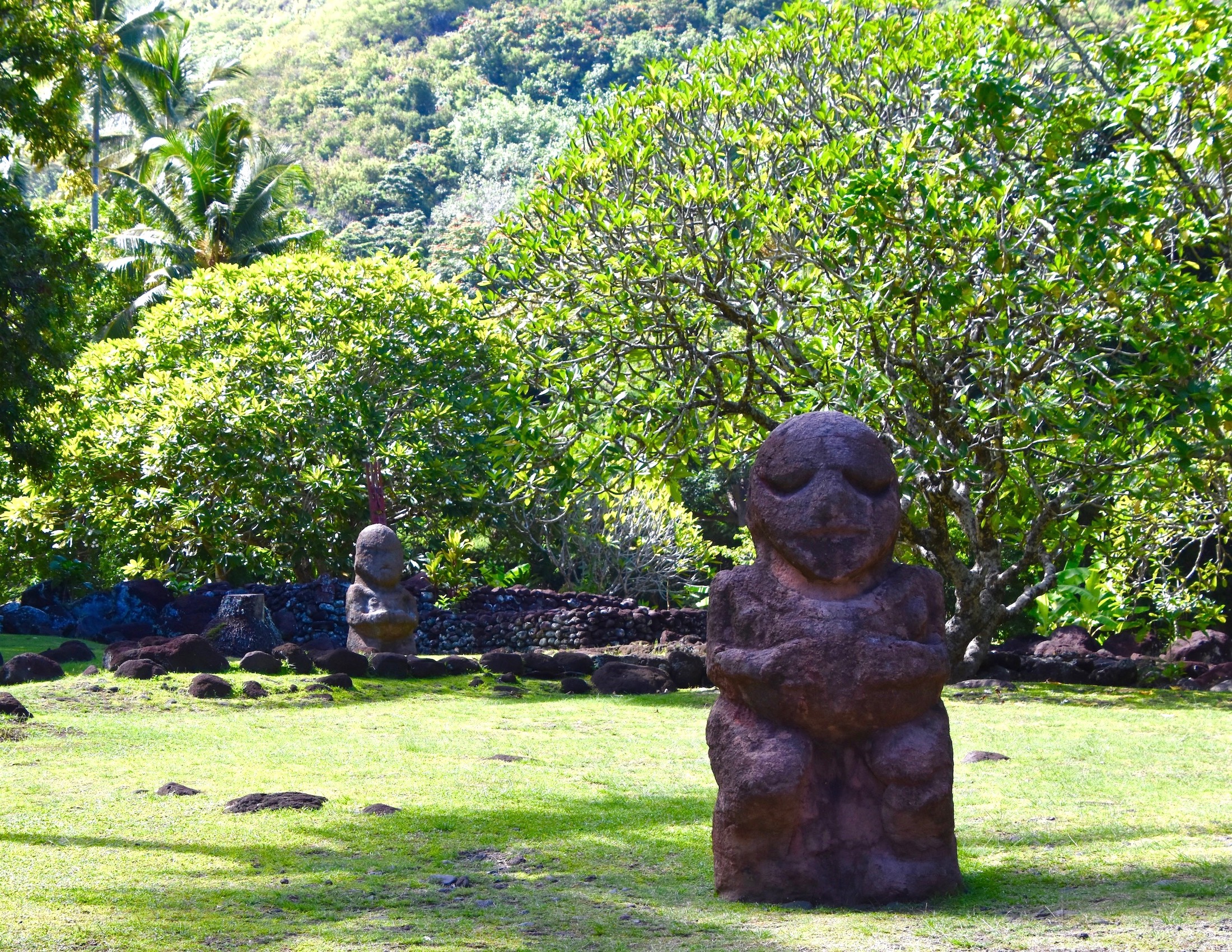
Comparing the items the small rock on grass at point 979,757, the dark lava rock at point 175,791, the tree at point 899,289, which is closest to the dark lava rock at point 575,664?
the tree at point 899,289

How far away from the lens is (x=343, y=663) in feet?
46.3

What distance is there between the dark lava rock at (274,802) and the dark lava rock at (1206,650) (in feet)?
44.7

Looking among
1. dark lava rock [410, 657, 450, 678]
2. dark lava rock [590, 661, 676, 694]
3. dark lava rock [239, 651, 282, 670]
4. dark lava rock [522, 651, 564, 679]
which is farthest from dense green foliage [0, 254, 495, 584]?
dark lava rock [590, 661, 676, 694]

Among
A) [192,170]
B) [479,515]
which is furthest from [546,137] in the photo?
[479,515]

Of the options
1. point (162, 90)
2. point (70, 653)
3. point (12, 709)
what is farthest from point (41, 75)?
point (162, 90)

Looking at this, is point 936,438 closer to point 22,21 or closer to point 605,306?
point 605,306

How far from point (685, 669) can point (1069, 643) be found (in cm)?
689

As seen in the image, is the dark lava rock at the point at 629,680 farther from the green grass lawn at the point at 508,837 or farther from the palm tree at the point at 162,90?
the palm tree at the point at 162,90

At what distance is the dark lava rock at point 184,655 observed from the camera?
13.6 metres

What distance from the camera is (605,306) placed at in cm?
1257

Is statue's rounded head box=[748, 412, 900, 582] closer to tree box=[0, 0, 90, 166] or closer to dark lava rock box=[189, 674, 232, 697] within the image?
tree box=[0, 0, 90, 166]

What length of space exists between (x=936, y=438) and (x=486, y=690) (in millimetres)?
5822

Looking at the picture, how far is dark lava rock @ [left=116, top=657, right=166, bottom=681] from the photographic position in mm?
12859

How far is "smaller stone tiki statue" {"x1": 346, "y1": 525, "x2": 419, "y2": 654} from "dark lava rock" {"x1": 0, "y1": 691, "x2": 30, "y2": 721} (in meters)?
5.82
